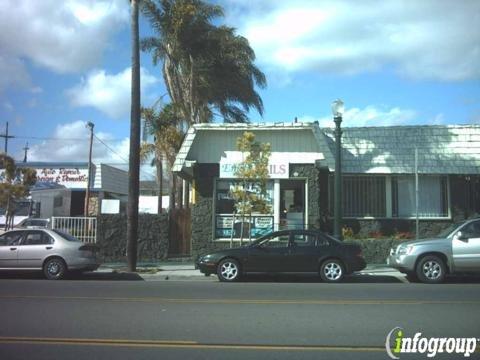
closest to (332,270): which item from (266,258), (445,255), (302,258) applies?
(302,258)

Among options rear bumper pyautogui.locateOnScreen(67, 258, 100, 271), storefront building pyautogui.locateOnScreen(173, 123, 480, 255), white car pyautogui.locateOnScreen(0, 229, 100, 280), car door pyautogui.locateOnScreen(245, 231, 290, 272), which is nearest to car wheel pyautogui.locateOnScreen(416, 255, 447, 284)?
car door pyautogui.locateOnScreen(245, 231, 290, 272)

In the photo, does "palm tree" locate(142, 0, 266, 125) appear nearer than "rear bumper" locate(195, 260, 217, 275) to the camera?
No

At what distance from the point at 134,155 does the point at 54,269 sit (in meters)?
4.36

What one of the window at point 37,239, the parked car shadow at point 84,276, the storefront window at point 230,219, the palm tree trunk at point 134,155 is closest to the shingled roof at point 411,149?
the storefront window at point 230,219

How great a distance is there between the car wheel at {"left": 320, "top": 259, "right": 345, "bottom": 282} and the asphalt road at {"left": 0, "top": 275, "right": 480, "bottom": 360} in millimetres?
1345

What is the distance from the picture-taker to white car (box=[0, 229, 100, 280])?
1552 centimetres

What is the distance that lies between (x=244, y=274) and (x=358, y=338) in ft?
26.5

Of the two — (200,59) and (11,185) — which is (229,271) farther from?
(11,185)

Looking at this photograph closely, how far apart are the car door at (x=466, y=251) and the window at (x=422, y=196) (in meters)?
6.01

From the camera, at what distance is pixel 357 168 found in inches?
788

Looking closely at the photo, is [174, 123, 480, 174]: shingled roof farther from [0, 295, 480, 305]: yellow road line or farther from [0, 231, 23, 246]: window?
[0, 295, 480, 305]: yellow road line

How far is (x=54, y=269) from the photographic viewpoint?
1548 centimetres

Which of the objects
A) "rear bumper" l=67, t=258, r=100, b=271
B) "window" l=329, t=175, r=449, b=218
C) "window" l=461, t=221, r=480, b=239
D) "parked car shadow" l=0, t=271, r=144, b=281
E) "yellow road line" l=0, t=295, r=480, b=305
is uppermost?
"window" l=329, t=175, r=449, b=218

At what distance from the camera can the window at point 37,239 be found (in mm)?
15820
